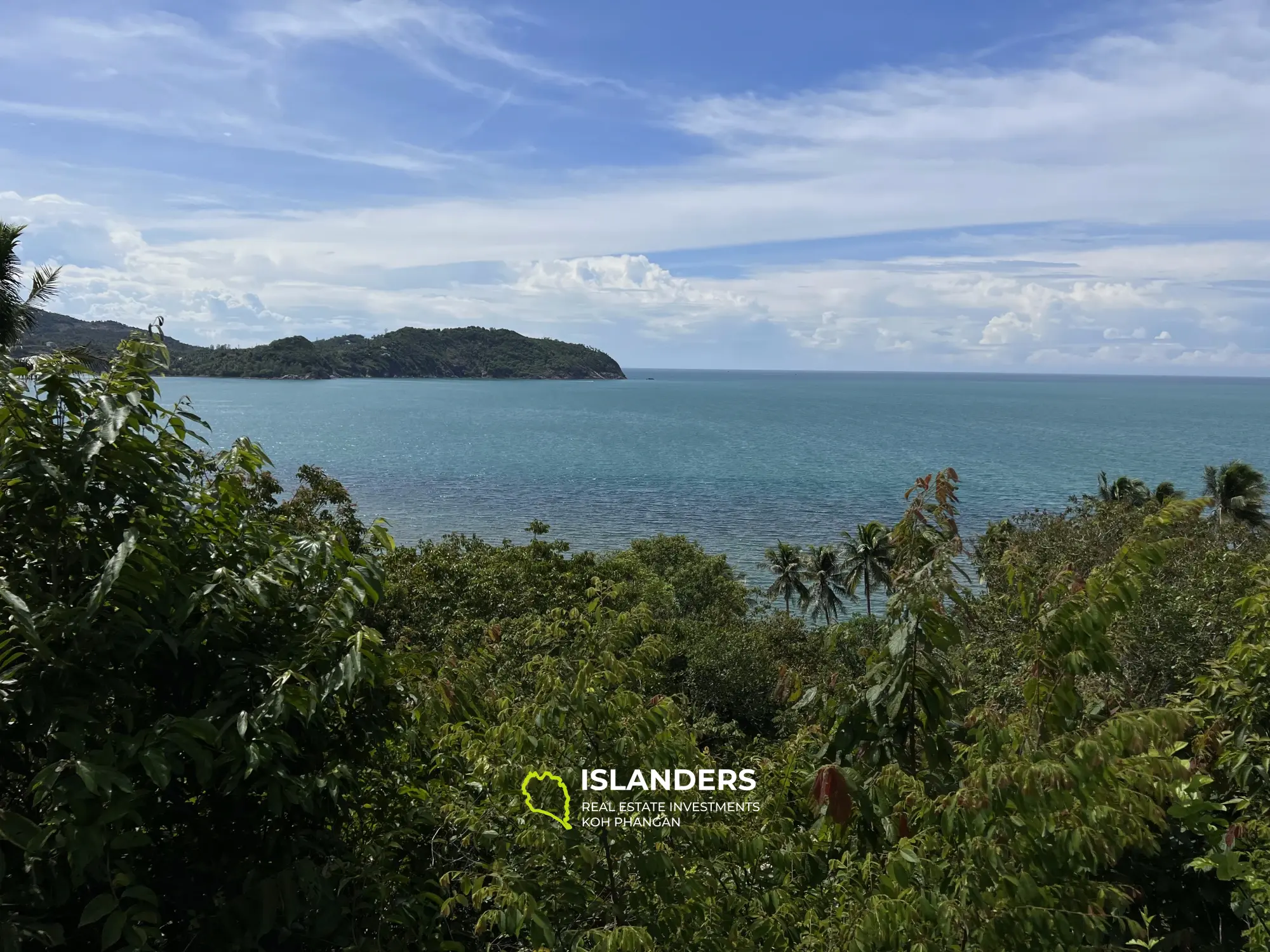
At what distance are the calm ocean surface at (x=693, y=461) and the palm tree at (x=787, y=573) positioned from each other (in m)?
3.78

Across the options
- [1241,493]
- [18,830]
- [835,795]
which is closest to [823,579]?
[1241,493]

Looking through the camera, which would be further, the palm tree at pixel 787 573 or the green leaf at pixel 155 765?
the palm tree at pixel 787 573

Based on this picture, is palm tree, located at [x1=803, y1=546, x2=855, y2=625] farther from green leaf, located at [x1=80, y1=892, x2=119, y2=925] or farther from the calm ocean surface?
green leaf, located at [x1=80, y1=892, x2=119, y2=925]

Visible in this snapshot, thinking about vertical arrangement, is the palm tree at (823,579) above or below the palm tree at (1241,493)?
below

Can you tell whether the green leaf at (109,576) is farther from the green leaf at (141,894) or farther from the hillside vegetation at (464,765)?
the green leaf at (141,894)

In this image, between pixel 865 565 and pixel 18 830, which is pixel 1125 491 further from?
pixel 18 830

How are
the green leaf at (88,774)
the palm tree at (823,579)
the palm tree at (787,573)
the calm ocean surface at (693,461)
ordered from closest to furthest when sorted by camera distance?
the green leaf at (88,774) → the palm tree at (787,573) → the palm tree at (823,579) → the calm ocean surface at (693,461)

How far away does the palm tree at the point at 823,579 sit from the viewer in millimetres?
50562

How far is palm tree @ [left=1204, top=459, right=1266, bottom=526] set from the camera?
144 feet

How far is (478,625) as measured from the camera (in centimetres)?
2091

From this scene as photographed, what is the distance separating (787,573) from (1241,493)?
24.3 meters

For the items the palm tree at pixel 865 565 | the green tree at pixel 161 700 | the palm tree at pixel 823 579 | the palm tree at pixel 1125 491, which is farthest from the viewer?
the palm tree at pixel 823 579

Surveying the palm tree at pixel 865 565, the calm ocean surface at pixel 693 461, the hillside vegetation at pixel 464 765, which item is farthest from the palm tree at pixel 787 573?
the hillside vegetation at pixel 464 765

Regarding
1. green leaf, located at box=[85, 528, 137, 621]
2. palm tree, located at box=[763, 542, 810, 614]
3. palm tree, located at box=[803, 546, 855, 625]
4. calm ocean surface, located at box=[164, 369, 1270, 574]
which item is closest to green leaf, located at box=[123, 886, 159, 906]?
green leaf, located at box=[85, 528, 137, 621]
